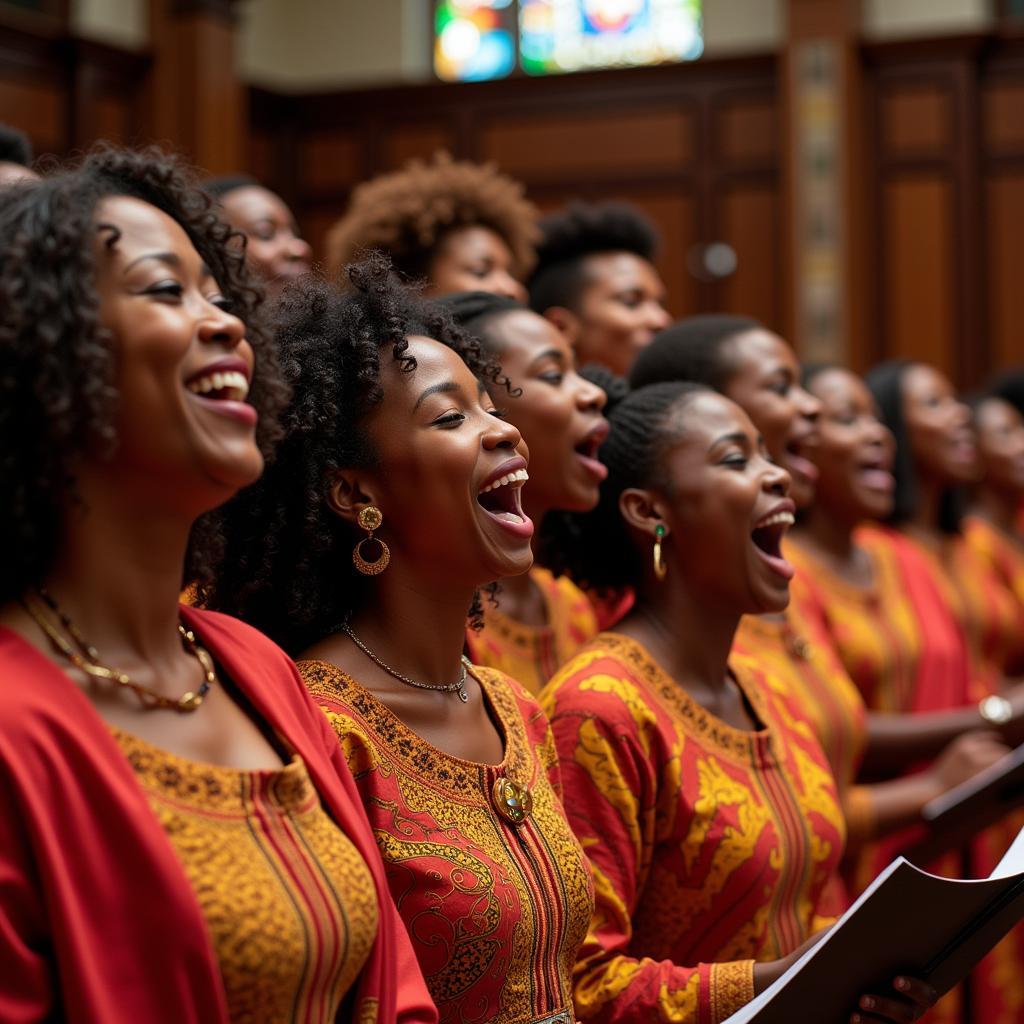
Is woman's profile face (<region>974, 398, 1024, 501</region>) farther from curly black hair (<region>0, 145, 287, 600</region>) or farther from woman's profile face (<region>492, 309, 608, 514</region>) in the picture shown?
curly black hair (<region>0, 145, 287, 600</region>)

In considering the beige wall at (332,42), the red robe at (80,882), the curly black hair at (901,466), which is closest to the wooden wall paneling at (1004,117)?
the beige wall at (332,42)

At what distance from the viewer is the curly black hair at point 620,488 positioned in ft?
8.17

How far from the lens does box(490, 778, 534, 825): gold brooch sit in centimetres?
182

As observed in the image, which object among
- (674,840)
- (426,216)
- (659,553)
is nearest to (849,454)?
(426,216)

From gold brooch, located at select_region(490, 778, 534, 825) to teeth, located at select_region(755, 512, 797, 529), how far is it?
28.8 inches

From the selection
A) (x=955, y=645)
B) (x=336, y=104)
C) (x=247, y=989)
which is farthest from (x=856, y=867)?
(x=336, y=104)

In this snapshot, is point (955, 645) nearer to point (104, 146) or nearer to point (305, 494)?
point (305, 494)

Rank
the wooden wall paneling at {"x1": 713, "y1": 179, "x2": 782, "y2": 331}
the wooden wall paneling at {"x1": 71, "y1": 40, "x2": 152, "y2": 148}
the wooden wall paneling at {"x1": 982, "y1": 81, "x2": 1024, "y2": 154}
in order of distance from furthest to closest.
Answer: the wooden wall paneling at {"x1": 713, "y1": 179, "x2": 782, "y2": 331}, the wooden wall paneling at {"x1": 982, "y1": 81, "x2": 1024, "y2": 154}, the wooden wall paneling at {"x1": 71, "y1": 40, "x2": 152, "y2": 148}

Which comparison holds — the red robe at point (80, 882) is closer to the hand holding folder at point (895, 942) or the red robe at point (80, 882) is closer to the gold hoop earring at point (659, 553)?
the hand holding folder at point (895, 942)

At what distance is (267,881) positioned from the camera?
4.48 feet

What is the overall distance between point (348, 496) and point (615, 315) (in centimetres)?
209

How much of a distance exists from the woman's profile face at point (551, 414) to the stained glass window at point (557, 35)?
639 centimetres

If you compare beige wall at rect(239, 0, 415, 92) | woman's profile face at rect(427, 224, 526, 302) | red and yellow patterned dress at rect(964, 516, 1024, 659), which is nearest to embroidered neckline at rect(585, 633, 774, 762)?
woman's profile face at rect(427, 224, 526, 302)

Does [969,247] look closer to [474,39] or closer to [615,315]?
[474,39]
